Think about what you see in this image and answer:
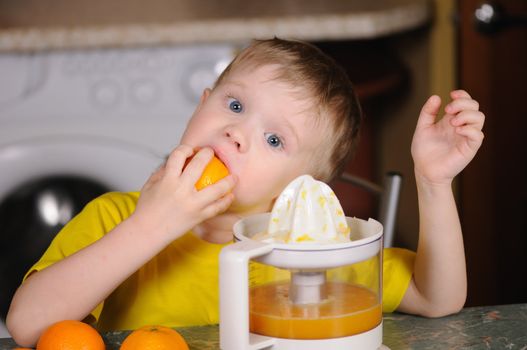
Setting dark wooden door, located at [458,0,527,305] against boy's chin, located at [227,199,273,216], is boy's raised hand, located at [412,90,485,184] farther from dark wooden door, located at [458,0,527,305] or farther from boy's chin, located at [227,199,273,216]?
dark wooden door, located at [458,0,527,305]

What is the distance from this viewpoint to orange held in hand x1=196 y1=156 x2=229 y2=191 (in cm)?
103

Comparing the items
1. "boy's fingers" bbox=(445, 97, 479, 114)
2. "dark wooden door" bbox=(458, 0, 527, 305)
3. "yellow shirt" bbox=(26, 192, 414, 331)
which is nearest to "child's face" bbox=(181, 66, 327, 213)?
"yellow shirt" bbox=(26, 192, 414, 331)

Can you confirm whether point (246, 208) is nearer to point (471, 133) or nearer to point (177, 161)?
point (177, 161)

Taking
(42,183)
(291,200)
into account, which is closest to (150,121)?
(42,183)

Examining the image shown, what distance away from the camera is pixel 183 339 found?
0.91m

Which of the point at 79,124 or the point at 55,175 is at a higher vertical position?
the point at 79,124

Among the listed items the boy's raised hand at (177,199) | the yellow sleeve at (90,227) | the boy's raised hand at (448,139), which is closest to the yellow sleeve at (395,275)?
the boy's raised hand at (448,139)

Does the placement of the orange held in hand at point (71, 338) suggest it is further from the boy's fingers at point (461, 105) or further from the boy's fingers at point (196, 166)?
the boy's fingers at point (461, 105)

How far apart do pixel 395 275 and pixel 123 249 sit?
0.37 meters

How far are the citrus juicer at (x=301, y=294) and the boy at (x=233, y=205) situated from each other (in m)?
0.16

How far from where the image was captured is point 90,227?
1.24 metres

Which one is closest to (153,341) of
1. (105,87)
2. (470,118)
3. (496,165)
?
(470,118)

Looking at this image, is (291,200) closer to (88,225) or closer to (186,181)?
(186,181)

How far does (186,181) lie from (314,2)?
4.99ft
